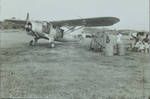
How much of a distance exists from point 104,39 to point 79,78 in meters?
7.52

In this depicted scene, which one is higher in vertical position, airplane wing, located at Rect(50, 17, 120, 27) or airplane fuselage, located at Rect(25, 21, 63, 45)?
airplane wing, located at Rect(50, 17, 120, 27)

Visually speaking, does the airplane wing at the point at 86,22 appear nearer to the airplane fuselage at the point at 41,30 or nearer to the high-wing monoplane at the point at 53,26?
the high-wing monoplane at the point at 53,26

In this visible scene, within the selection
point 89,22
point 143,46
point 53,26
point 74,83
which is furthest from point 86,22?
point 74,83

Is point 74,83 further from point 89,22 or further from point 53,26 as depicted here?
Result: point 53,26

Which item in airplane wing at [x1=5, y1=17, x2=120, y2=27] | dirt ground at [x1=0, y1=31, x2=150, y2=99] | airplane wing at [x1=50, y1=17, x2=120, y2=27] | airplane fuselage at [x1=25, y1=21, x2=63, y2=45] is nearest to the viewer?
dirt ground at [x1=0, y1=31, x2=150, y2=99]

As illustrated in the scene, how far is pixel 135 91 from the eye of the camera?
18.4 feet

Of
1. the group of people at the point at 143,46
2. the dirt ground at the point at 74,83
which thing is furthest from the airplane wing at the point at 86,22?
the dirt ground at the point at 74,83

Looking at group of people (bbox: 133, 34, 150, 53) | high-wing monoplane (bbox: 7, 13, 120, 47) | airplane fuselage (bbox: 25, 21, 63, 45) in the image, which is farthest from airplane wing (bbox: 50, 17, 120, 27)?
group of people (bbox: 133, 34, 150, 53)

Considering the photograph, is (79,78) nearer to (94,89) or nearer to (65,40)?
(94,89)

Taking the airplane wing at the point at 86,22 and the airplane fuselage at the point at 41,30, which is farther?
the airplane wing at the point at 86,22

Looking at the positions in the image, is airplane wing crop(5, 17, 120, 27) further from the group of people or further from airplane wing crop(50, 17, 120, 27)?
the group of people

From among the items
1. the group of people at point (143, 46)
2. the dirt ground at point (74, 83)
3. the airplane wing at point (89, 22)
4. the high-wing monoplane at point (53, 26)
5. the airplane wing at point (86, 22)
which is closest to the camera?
the dirt ground at point (74, 83)

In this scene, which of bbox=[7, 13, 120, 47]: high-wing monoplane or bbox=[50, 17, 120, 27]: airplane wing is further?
bbox=[50, 17, 120, 27]: airplane wing

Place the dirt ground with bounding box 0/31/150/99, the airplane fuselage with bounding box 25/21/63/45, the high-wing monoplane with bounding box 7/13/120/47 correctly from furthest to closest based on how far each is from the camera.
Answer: the high-wing monoplane with bounding box 7/13/120/47, the airplane fuselage with bounding box 25/21/63/45, the dirt ground with bounding box 0/31/150/99
